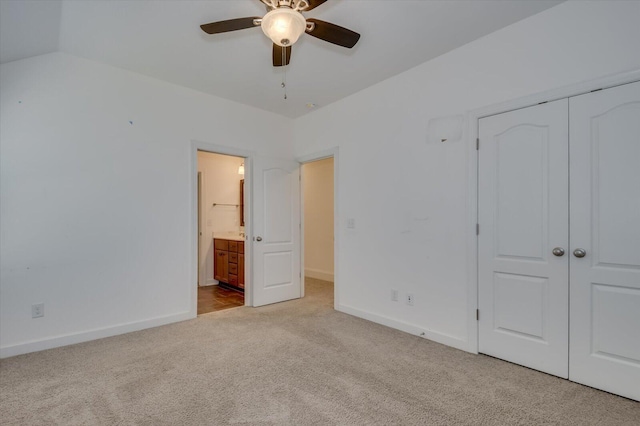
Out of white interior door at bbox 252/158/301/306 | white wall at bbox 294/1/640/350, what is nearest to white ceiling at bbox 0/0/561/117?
white wall at bbox 294/1/640/350

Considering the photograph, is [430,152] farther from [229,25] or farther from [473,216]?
[229,25]

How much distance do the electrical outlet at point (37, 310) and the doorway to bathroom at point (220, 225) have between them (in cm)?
216

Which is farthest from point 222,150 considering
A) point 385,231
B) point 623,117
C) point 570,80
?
point 623,117

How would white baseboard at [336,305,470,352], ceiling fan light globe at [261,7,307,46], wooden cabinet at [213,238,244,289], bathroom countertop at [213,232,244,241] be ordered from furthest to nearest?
bathroom countertop at [213,232,244,241] < wooden cabinet at [213,238,244,289] < white baseboard at [336,305,470,352] < ceiling fan light globe at [261,7,307,46]

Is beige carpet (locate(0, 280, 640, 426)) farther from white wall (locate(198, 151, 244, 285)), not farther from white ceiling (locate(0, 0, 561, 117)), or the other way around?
white ceiling (locate(0, 0, 561, 117))

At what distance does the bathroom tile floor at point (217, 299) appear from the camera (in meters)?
4.07

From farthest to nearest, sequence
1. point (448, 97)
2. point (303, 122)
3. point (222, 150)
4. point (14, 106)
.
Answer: point (303, 122) < point (222, 150) < point (448, 97) < point (14, 106)

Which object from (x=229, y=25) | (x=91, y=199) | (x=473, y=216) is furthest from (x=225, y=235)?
(x=473, y=216)

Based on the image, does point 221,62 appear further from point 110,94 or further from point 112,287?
point 112,287

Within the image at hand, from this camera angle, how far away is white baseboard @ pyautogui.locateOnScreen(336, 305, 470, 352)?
9.05ft

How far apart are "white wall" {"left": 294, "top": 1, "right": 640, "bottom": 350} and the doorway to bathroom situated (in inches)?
79.5

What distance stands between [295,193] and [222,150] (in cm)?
121

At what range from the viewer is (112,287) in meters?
3.09

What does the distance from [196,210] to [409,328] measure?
9.03 feet
